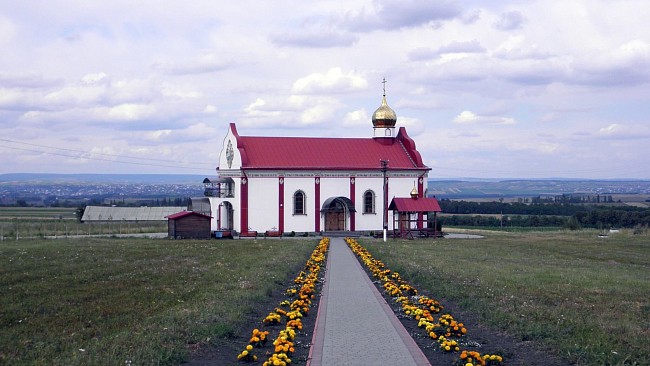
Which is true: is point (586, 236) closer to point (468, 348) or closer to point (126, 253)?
point (126, 253)

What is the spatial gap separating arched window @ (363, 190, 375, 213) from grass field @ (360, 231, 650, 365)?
18306 mm

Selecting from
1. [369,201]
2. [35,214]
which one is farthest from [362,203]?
[35,214]

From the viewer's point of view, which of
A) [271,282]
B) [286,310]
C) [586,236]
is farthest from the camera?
[586,236]

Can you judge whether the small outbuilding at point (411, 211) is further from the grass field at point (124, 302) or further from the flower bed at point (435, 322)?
the flower bed at point (435, 322)

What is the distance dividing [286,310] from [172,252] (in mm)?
18975

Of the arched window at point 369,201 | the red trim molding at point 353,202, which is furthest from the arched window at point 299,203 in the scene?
the arched window at point 369,201

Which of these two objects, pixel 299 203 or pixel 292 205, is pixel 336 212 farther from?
pixel 292 205

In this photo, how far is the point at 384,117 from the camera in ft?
195

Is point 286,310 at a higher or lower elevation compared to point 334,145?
lower

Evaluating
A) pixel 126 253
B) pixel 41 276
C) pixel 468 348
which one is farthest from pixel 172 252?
pixel 468 348

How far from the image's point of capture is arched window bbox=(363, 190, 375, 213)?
181 ft

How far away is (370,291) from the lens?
19359 millimetres

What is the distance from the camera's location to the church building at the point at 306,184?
52500 millimetres

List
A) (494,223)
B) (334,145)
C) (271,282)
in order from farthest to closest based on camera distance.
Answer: (494,223) → (334,145) → (271,282)
